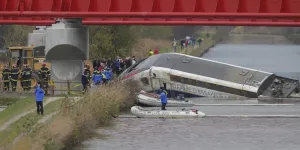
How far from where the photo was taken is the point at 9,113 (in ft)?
111

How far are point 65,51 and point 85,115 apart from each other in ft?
59.8

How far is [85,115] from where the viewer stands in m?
30.0

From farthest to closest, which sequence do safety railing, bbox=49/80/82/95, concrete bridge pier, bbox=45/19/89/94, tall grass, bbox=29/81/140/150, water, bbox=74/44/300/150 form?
concrete bridge pier, bbox=45/19/89/94 < safety railing, bbox=49/80/82/95 < water, bbox=74/44/300/150 < tall grass, bbox=29/81/140/150

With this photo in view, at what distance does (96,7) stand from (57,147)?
24.2 meters

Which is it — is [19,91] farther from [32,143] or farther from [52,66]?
[32,143]

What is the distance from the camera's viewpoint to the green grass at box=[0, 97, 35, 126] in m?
32.3

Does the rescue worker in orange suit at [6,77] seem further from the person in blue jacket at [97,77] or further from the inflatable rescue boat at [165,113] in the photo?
the inflatable rescue boat at [165,113]

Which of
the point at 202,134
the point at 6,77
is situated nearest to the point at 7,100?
the point at 6,77

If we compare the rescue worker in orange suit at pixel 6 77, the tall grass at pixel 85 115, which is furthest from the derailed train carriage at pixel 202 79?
the rescue worker in orange suit at pixel 6 77

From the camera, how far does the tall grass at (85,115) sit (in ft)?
81.0

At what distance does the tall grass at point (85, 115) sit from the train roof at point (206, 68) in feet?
20.2

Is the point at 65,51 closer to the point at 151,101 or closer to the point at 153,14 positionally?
the point at 153,14

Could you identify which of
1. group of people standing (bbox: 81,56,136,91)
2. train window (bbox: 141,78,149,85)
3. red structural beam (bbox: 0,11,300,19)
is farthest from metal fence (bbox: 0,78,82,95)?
train window (bbox: 141,78,149,85)

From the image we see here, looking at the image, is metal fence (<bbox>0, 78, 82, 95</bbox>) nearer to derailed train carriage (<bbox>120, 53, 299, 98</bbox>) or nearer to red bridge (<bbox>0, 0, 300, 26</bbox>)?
derailed train carriage (<bbox>120, 53, 299, 98</bbox>)
